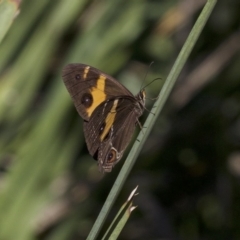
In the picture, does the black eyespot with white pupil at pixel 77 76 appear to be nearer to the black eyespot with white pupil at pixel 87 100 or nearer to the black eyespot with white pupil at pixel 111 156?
the black eyespot with white pupil at pixel 87 100

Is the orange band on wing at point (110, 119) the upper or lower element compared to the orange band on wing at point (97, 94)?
lower

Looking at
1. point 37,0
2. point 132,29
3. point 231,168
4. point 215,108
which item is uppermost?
point 37,0

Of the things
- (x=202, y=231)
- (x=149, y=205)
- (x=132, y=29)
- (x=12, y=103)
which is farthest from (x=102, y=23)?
(x=202, y=231)

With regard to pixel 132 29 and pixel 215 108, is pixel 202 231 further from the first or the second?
pixel 132 29

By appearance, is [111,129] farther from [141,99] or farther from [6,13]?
[6,13]

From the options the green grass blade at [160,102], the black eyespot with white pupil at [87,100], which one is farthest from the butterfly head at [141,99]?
the green grass blade at [160,102]

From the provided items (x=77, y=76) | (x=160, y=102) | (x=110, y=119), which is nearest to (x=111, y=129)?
(x=110, y=119)

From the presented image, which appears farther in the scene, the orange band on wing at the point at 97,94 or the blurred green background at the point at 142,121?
the blurred green background at the point at 142,121

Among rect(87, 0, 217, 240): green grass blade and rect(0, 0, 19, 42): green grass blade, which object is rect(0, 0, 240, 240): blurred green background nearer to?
rect(0, 0, 19, 42): green grass blade

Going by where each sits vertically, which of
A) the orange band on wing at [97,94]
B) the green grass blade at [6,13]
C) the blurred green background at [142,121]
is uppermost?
the green grass blade at [6,13]

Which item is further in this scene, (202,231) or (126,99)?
(202,231)
